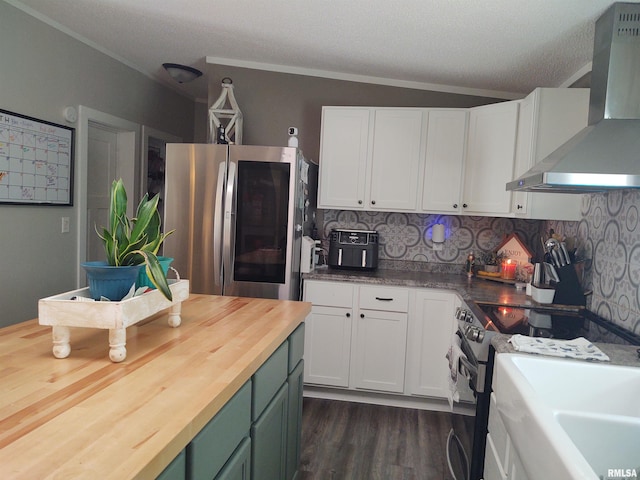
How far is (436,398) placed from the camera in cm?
312

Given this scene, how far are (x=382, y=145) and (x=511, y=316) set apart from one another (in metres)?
1.59

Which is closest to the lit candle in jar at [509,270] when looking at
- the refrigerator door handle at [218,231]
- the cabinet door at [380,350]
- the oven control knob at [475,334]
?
the cabinet door at [380,350]

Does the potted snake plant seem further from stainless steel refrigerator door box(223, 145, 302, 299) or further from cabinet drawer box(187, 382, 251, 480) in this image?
stainless steel refrigerator door box(223, 145, 302, 299)

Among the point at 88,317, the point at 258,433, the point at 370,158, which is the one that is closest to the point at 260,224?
the point at 370,158

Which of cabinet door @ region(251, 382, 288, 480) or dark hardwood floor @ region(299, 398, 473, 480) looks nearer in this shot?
cabinet door @ region(251, 382, 288, 480)

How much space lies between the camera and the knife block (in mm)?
2471

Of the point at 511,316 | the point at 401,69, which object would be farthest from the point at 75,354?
the point at 401,69

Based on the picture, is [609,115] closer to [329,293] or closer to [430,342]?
[430,342]

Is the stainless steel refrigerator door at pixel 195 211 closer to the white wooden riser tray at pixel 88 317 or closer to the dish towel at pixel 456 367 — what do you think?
the dish towel at pixel 456 367

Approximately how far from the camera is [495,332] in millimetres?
1858

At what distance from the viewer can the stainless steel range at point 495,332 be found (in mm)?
1854

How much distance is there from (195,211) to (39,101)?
122 cm

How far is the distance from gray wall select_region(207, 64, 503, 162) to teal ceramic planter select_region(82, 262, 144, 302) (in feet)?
8.34

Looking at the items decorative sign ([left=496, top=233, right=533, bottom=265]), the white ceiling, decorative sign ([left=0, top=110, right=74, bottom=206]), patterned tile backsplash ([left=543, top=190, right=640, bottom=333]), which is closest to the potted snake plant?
the white ceiling
